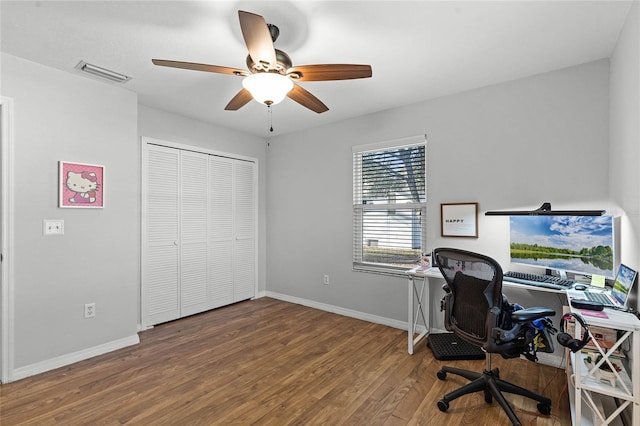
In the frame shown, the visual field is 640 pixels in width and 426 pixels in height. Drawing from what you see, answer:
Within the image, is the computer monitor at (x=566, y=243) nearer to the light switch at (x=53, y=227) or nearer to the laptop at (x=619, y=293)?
the laptop at (x=619, y=293)

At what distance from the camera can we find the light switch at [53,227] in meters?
2.57

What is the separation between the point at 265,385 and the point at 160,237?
7.37ft

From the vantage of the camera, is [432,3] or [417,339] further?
[417,339]

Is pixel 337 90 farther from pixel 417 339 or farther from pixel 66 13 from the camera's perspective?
pixel 417 339

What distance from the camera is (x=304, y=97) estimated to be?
93.5 inches

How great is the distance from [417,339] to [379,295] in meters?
0.75

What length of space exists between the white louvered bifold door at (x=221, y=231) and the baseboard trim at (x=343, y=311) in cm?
76

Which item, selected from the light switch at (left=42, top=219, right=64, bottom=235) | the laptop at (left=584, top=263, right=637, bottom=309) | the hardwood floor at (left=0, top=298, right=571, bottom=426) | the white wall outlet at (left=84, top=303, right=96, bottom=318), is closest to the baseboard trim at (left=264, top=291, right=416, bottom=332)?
the hardwood floor at (left=0, top=298, right=571, bottom=426)

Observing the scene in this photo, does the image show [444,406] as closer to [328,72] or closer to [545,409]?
[545,409]

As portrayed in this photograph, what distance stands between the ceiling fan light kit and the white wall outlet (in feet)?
8.11

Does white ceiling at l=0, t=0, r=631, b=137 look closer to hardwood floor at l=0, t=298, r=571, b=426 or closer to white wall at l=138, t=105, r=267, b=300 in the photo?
white wall at l=138, t=105, r=267, b=300

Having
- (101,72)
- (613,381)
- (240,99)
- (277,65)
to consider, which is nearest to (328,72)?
(277,65)

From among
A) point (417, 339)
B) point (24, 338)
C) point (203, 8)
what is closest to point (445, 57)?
point (203, 8)

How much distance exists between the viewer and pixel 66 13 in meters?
1.93
